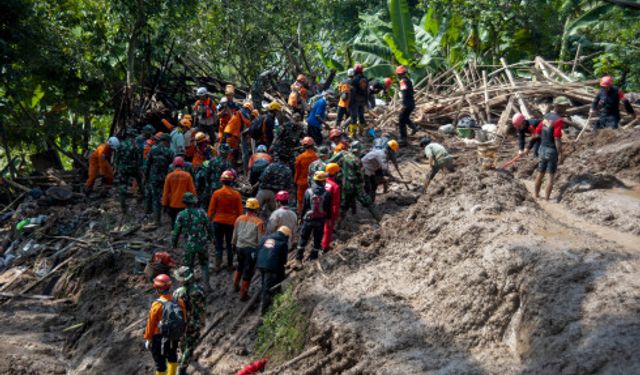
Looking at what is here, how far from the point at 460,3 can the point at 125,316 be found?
14001 millimetres

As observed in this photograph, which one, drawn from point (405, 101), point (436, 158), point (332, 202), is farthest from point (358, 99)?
point (332, 202)

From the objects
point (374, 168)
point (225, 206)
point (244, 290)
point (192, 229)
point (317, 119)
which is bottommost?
point (244, 290)

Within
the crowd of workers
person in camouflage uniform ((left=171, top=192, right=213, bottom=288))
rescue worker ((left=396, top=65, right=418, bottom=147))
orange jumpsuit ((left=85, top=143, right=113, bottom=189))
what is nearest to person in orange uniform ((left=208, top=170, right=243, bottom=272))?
A: the crowd of workers

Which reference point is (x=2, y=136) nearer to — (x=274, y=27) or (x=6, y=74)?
(x=6, y=74)

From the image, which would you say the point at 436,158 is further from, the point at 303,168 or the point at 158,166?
the point at 158,166

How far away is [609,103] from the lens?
51.4 feet

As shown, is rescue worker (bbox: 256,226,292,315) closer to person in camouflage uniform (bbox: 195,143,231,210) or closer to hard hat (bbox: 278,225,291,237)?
hard hat (bbox: 278,225,291,237)

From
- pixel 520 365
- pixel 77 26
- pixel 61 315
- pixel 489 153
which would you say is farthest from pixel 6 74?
pixel 520 365

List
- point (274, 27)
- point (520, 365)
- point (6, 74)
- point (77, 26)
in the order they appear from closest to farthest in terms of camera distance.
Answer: point (520, 365) → point (6, 74) → point (77, 26) → point (274, 27)

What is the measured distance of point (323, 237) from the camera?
12844 millimetres

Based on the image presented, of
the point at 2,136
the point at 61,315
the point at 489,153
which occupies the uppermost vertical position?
the point at 2,136

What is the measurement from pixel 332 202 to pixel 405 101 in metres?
5.62

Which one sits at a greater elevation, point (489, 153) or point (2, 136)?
point (2, 136)

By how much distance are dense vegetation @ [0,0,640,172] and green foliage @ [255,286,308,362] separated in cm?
988
